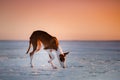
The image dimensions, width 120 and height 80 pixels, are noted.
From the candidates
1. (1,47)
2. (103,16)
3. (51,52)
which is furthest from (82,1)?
(1,47)

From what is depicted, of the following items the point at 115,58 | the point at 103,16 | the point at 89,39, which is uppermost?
the point at 103,16

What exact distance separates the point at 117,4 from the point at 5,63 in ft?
4.34

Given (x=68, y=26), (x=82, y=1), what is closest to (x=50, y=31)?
(x=68, y=26)

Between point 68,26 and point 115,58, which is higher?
point 68,26

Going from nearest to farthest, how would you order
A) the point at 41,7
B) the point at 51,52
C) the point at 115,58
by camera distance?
the point at 51,52 → the point at 41,7 → the point at 115,58

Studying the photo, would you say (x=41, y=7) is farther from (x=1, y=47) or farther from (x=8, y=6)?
(x=1, y=47)

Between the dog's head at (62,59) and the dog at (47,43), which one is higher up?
the dog at (47,43)

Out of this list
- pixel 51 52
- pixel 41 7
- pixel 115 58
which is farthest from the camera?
pixel 115 58

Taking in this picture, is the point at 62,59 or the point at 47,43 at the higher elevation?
the point at 47,43

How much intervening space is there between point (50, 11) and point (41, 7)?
101 mm

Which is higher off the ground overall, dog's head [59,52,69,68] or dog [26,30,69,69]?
dog [26,30,69,69]

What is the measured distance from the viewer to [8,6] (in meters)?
3.64

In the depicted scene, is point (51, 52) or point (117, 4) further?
point (117, 4)

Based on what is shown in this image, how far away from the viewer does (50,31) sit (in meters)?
3.57
